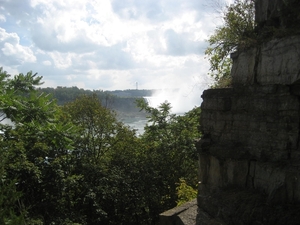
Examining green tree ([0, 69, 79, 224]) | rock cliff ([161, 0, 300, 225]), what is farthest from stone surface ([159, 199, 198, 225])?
green tree ([0, 69, 79, 224])

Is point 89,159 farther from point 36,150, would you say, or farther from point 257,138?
point 257,138

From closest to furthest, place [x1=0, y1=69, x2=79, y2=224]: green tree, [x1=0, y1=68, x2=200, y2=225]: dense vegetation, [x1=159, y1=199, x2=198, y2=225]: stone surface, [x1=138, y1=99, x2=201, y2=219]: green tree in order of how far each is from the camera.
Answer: [x1=159, y1=199, x2=198, y2=225]: stone surface → [x1=0, y1=69, x2=79, y2=224]: green tree → [x1=0, y1=68, x2=200, y2=225]: dense vegetation → [x1=138, y1=99, x2=201, y2=219]: green tree

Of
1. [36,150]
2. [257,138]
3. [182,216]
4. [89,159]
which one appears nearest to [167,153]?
[89,159]

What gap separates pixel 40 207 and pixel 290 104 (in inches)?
376

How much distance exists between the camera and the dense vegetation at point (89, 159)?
10.6 meters

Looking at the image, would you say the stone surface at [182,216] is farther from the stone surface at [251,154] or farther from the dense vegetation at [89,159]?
the dense vegetation at [89,159]

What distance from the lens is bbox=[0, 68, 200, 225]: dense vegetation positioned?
1062cm

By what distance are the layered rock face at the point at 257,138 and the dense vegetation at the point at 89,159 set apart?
425 cm

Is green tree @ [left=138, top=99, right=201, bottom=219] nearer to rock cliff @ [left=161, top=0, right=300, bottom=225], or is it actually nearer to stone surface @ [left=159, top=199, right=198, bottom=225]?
stone surface @ [left=159, top=199, right=198, bottom=225]

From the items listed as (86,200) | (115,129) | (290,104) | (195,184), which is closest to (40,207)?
(86,200)

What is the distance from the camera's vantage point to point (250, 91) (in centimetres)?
707

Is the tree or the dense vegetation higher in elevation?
the tree

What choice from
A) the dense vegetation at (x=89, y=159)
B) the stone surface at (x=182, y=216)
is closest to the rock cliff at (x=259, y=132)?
the stone surface at (x=182, y=216)

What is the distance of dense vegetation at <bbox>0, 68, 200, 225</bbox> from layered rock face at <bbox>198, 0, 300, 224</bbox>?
4.25m
